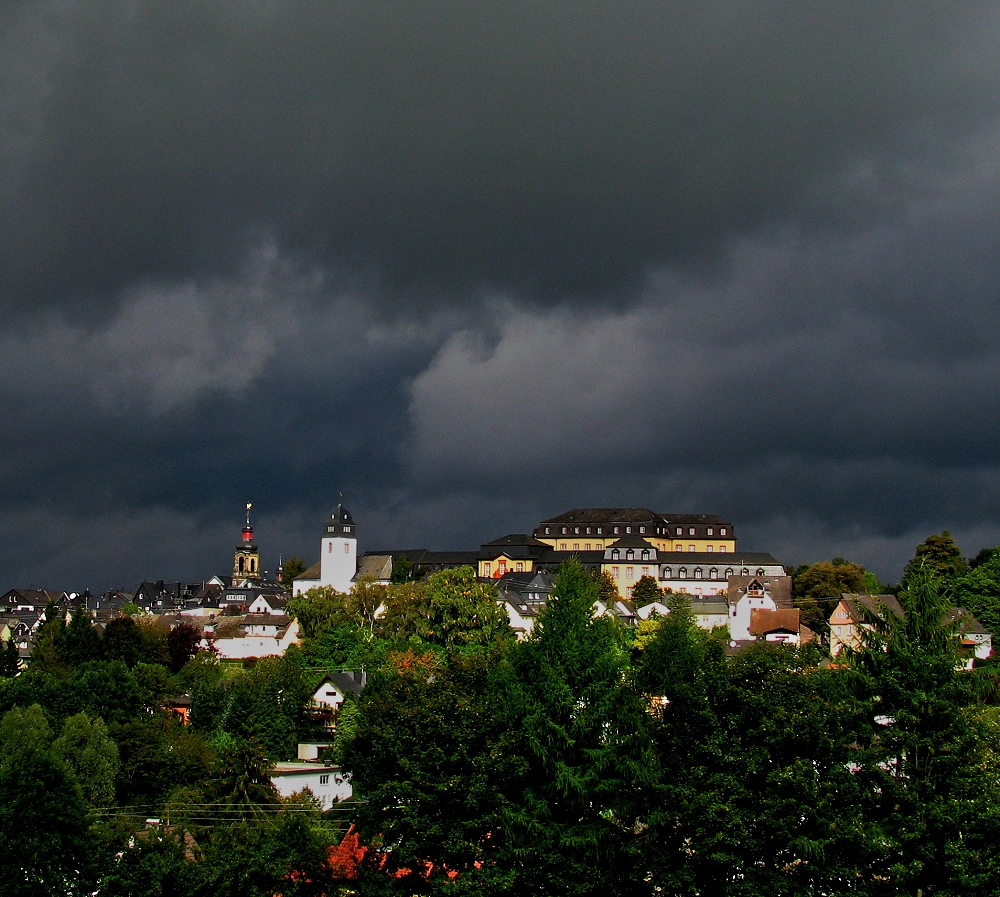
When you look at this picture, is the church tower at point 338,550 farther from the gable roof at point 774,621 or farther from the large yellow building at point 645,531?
the gable roof at point 774,621

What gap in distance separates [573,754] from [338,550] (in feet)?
432

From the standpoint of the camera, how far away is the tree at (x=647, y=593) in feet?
488

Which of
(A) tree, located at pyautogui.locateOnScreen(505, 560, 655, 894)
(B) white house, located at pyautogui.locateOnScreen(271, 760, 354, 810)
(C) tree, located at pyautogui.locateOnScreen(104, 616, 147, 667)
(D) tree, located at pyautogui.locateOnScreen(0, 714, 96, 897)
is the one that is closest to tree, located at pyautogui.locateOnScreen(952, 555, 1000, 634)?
(B) white house, located at pyautogui.locateOnScreen(271, 760, 354, 810)

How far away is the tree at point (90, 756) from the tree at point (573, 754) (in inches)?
1193

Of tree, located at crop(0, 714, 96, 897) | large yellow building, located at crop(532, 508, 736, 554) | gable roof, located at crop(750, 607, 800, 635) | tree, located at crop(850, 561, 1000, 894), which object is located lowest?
tree, located at crop(0, 714, 96, 897)

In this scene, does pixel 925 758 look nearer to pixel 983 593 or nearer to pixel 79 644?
pixel 79 644

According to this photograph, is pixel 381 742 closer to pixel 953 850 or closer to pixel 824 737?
pixel 824 737

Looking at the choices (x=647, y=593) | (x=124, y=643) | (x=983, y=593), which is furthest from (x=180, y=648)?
(x=983, y=593)

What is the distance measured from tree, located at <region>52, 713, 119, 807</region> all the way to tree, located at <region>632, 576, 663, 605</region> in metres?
96.8

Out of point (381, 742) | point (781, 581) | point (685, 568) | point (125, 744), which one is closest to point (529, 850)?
point (381, 742)

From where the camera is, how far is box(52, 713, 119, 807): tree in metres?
54.3

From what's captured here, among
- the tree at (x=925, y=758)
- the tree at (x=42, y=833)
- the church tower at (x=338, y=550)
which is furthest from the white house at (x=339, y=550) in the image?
the tree at (x=925, y=758)

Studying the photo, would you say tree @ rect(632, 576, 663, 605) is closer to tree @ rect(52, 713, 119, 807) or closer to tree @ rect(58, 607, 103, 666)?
tree @ rect(58, 607, 103, 666)

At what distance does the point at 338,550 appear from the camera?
161 m
